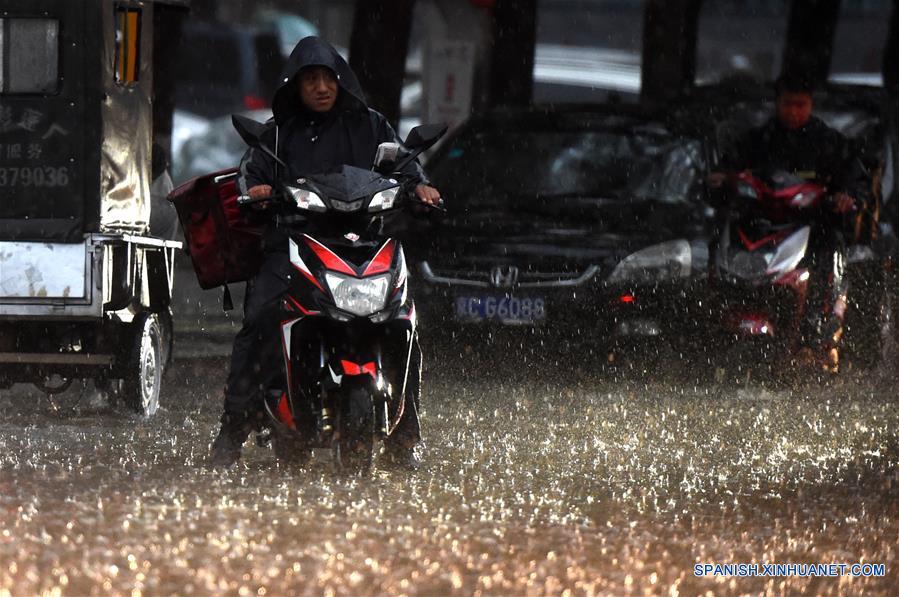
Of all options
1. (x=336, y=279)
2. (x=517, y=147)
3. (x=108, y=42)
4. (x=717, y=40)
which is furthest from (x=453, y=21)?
(x=717, y=40)

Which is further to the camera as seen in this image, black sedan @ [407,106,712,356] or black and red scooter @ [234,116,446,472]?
black sedan @ [407,106,712,356]

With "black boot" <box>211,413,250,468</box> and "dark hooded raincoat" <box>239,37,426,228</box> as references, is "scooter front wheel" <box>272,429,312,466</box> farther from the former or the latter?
"dark hooded raincoat" <box>239,37,426,228</box>

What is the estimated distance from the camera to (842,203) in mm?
12383

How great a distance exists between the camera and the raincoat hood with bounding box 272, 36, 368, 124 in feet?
28.3

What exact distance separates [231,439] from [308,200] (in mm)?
1083

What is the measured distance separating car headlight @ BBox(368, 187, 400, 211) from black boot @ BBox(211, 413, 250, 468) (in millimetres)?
1047

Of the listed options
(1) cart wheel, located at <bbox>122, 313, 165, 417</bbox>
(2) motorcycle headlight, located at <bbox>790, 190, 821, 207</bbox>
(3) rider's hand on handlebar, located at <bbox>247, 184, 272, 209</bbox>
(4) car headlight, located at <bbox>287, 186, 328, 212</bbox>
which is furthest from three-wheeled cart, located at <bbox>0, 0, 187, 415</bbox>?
(2) motorcycle headlight, located at <bbox>790, 190, 821, 207</bbox>

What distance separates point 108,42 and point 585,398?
3199mm

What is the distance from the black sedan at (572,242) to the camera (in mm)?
12414

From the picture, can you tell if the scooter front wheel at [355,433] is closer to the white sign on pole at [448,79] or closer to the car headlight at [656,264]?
the car headlight at [656,264]

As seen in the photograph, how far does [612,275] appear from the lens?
40.7 feet

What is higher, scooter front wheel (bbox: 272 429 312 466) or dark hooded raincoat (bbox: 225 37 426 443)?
dark hooded raincoat (bbox: 225 37 426 443)

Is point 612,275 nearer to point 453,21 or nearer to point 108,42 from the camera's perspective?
point 108,42

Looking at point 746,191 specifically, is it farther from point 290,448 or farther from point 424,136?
point 290,448
